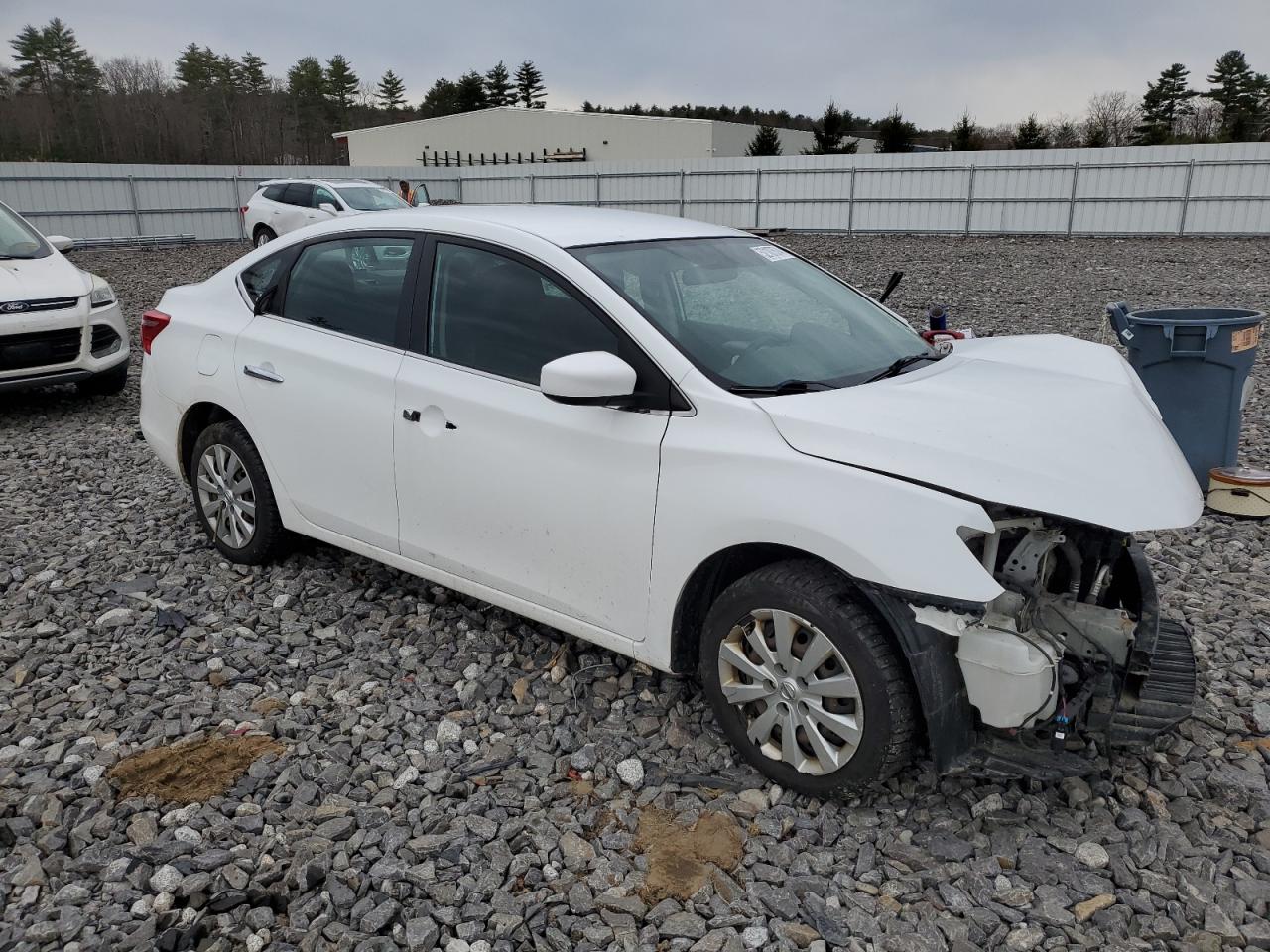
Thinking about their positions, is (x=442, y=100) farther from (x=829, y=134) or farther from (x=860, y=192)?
(x=860, y=192)

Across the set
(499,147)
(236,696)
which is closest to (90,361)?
(236,696)

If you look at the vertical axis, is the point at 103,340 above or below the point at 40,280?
below

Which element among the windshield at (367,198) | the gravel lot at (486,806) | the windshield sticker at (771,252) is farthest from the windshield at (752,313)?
the windshield at (367,198)

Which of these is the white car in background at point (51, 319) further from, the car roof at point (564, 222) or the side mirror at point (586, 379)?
the side mirror at point (586, 379)

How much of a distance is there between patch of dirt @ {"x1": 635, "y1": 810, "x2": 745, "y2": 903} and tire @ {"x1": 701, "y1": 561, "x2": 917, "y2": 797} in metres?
0.26

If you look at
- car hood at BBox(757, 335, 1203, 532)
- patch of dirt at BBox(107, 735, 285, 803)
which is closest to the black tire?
patch of dirt at BBox(107, 735, 285, 803)

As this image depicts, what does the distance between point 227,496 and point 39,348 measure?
3895mm

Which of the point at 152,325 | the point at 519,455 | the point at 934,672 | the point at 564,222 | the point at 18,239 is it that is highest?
the point at 564,222

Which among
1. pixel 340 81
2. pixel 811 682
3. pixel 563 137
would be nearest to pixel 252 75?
pixel 340 81

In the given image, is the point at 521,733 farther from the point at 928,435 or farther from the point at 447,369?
the point at 928,435

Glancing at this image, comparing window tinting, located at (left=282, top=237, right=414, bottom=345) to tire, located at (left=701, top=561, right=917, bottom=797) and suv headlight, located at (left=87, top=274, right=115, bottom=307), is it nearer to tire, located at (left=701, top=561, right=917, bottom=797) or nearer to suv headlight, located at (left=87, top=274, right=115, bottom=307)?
tire, located at (left=701, top=561, right=917, bottom=797)

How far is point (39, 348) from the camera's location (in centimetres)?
736

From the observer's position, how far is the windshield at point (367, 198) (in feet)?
63.5

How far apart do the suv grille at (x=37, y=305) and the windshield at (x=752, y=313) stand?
569 centimetres
